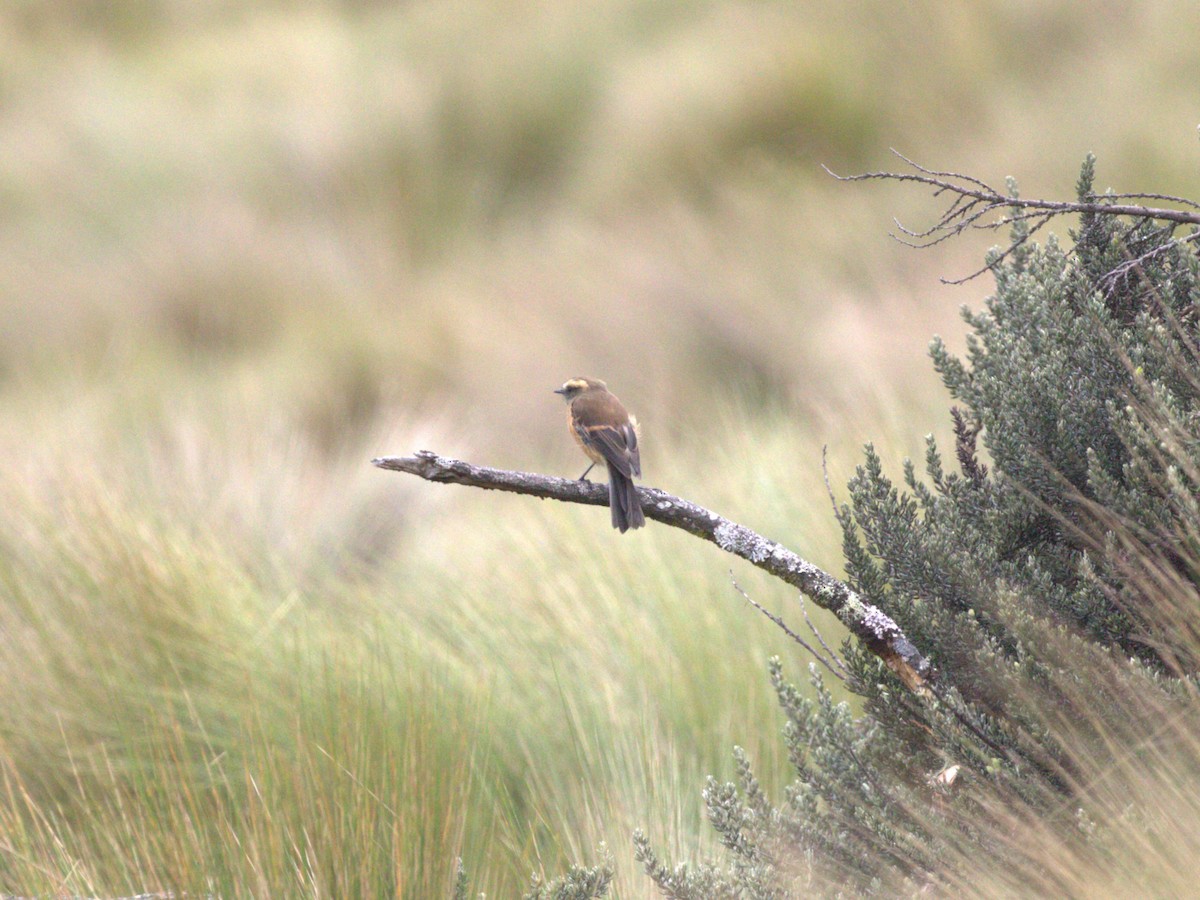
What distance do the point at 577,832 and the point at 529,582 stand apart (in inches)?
46.7

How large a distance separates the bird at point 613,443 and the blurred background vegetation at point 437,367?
0.56 m

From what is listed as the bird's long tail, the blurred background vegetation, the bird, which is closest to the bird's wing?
the bird

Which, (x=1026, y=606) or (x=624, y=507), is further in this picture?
(x=624, y=507)

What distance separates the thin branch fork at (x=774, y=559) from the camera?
1.85m

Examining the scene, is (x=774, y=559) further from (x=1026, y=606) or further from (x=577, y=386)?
(x=577, y=386)

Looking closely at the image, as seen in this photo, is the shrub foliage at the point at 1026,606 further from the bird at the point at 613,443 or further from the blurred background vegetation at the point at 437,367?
the blurred background vegetation at the point at 437,367

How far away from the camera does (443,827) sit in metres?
2.17

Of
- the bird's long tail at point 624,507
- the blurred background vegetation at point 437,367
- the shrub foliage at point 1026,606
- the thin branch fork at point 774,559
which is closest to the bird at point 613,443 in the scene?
the bird's long tail at point 624,507

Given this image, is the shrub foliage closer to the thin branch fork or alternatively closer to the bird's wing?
the thin branch fork

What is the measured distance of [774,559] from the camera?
6.48 feet

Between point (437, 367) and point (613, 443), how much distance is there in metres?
4.89

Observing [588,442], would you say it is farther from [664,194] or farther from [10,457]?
[664,194]

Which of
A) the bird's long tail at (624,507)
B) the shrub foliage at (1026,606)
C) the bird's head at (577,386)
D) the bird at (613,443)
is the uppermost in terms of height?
the bird's head at (577,386)

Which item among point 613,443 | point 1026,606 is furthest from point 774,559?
point 613,443
